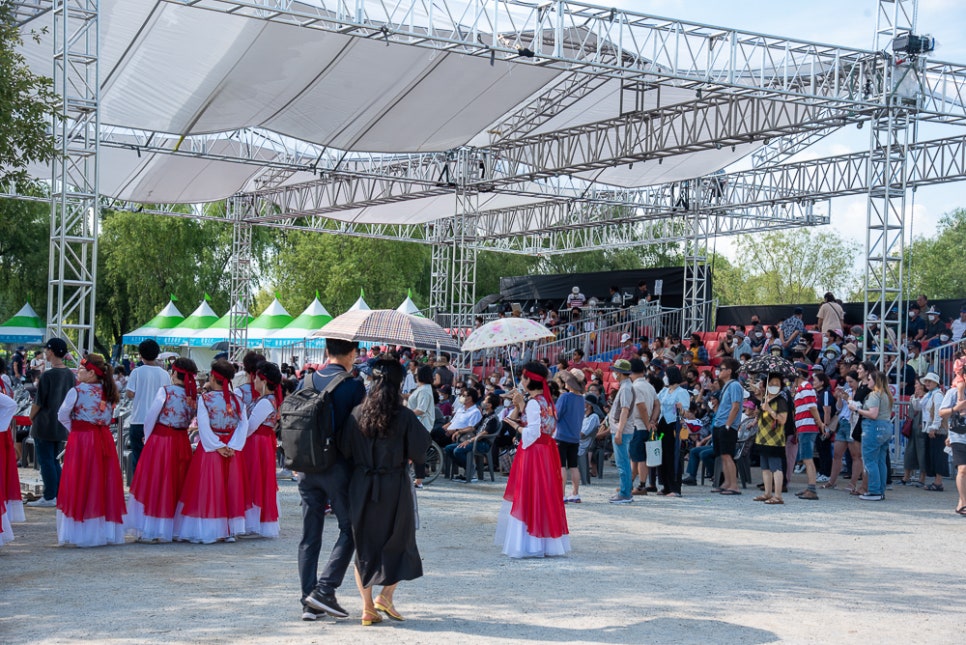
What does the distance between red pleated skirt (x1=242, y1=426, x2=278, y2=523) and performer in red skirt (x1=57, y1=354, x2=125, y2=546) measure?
107cm

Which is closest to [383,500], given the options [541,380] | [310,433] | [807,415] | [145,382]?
[310,433]

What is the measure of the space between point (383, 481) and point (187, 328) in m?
28.9

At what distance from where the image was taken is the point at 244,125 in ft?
65.7

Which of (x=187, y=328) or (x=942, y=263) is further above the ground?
(x=942, y=263)

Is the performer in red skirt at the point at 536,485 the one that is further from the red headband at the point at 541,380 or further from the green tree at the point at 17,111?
the green tree at the point at 17,111

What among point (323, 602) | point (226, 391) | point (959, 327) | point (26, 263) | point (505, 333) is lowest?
point (323, 602)

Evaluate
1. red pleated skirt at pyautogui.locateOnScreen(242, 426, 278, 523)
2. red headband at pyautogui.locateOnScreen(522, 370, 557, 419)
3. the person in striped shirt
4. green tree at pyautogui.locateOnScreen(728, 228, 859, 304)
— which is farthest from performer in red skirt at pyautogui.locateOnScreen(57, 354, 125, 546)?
green tree at pyautogui.locateOnScreen(728, 228, 859, 304)

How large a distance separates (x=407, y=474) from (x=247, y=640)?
1234 millimetres

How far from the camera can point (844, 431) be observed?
45.2 feet

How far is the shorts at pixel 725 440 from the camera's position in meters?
13.0

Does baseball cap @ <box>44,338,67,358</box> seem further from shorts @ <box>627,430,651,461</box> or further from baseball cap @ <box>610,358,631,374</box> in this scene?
shorts @ <box>627,430,651,461</box>

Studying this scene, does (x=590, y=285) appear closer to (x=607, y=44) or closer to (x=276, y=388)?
(x=607, y=44)

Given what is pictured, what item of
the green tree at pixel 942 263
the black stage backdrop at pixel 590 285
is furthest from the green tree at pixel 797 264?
the black stage backdrop at pixel 590 285

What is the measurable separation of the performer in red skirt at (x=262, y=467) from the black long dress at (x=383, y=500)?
11.3ft
